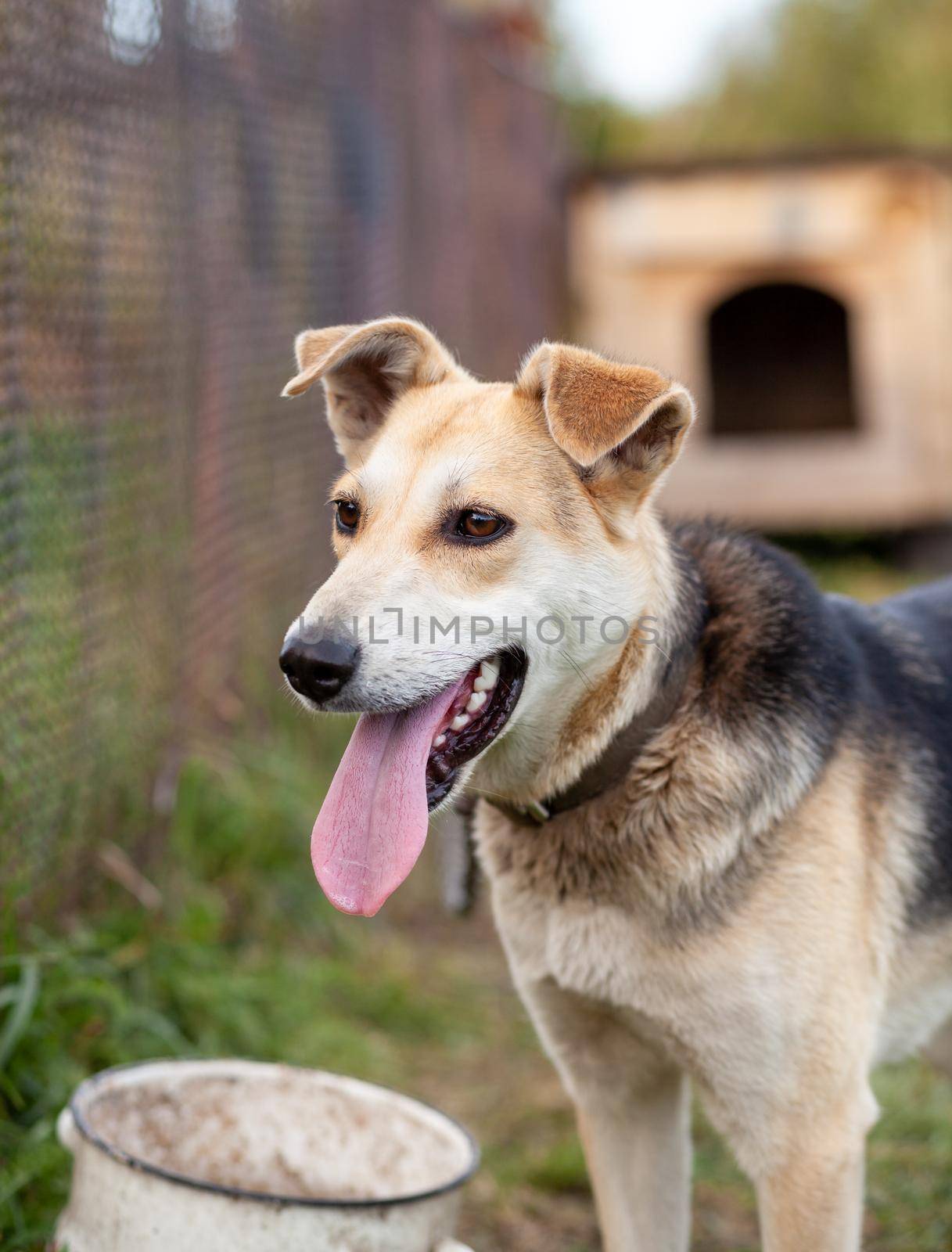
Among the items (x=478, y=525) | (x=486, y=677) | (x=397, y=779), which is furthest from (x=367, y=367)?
(x=397, y=779)

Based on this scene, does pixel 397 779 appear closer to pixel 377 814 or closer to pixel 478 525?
pixel 377 814

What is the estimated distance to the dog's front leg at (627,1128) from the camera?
247cm

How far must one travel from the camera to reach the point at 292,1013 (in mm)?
3611

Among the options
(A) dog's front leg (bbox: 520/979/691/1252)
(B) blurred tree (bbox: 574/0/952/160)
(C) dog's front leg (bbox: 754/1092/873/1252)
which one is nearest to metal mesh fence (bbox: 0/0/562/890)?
(A) dog's front leg (bbox: 520/979/691/1252)

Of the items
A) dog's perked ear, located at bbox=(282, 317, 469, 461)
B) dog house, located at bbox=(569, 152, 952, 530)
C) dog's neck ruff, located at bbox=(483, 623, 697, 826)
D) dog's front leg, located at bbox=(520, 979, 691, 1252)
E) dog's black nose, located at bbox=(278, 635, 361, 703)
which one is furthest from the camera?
dog house, located at bbox=(569, 152, 952, 530)

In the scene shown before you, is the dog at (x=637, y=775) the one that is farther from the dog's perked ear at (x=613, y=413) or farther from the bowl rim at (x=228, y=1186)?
the bowl rim at (x=228, y=1186)

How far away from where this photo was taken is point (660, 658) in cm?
235

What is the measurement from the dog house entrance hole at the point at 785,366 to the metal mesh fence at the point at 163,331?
8613 millimetres

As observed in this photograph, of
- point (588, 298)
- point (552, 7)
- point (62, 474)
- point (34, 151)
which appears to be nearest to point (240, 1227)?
point (62, 474)

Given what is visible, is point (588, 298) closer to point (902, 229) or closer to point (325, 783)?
point (902, 229)

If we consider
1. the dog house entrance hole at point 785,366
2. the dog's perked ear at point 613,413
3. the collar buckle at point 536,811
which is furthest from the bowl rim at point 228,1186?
the dog house entrance hole at point 785,366

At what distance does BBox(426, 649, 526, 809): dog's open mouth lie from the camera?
2.21 meters

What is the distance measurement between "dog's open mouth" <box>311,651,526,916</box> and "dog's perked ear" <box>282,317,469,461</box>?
0.72 meters

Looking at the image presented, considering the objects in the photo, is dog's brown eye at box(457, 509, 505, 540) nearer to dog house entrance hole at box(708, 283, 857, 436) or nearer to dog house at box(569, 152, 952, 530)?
dog house at box(569, 152, 952, 530)
